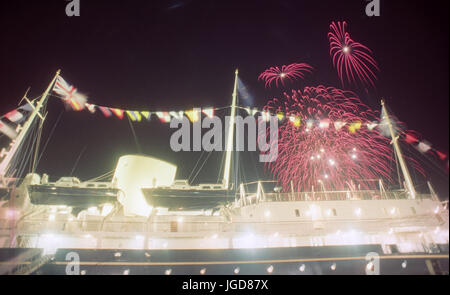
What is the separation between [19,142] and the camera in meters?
12.6

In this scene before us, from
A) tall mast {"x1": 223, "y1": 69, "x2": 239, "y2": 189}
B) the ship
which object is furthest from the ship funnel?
tall mast {"x1": 223, "y1": 69, "x2": 239, "y2": 189}

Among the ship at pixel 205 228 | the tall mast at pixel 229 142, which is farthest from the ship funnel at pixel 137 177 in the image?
the tall mast at pixel 229 142

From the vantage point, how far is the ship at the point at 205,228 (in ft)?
33.1

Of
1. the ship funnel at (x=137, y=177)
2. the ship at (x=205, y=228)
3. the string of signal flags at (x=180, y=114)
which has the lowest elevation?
the ship at (x=205, y=228)

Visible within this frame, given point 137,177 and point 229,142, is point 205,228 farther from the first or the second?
point 137,177

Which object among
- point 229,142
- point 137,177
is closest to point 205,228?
point 229,142

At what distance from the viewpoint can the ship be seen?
33.1ft

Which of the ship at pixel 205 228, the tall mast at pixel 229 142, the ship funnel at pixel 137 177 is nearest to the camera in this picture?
the ship at pixel 205 228

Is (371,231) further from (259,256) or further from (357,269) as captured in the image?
(259,256)

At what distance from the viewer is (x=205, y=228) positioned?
12.2m

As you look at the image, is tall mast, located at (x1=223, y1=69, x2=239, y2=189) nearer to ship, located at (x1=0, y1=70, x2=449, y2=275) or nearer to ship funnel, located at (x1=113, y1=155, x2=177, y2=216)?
ship, located at (x1=0, y1=70, x2=449, y2=275)

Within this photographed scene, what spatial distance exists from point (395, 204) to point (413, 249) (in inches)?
110

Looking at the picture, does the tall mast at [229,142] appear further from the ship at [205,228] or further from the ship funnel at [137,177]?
the ship funnel at [137,177]

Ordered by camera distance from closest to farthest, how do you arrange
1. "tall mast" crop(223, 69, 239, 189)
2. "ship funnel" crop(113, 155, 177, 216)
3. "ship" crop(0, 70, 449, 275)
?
"ship" crop(0, 70, 449, 275), "tall mast" crop(223, 69, 239, 189), "ship funnel" crop(113, 155, 177, 216)
